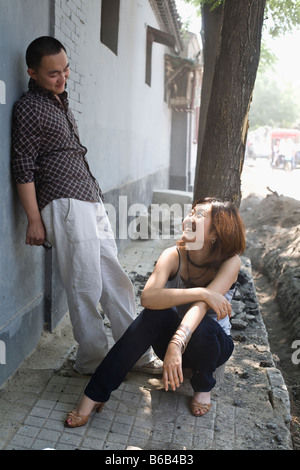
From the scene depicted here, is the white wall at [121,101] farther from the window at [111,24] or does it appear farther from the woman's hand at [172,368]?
the woman's hand at [172,368]

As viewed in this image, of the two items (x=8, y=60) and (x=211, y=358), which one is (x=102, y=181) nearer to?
(x=8, y=60)

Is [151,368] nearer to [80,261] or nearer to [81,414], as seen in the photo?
[81,414]

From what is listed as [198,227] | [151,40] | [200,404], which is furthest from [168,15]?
[200,404]

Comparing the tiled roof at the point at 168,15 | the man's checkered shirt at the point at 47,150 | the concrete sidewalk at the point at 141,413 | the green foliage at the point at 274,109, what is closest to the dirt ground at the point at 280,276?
the concrete sidewalk at the point at 141,413

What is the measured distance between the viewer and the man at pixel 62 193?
9.55ft

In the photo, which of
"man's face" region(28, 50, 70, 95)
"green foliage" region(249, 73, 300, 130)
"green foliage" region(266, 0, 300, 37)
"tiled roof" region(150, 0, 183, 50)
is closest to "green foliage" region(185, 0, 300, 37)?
"green foliage" region(266, 0, 300, 37)

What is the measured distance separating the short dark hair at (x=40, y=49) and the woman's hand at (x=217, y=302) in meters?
1.70

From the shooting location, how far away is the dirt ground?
15.4ft

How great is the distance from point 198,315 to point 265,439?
32.7 inches

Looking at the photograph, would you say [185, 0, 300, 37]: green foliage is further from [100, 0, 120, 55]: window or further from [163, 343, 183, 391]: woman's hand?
[163, 343, 183, 391]: woman's hand

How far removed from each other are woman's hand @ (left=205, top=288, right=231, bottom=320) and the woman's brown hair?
0.28 m

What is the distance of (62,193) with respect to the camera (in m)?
3.04
